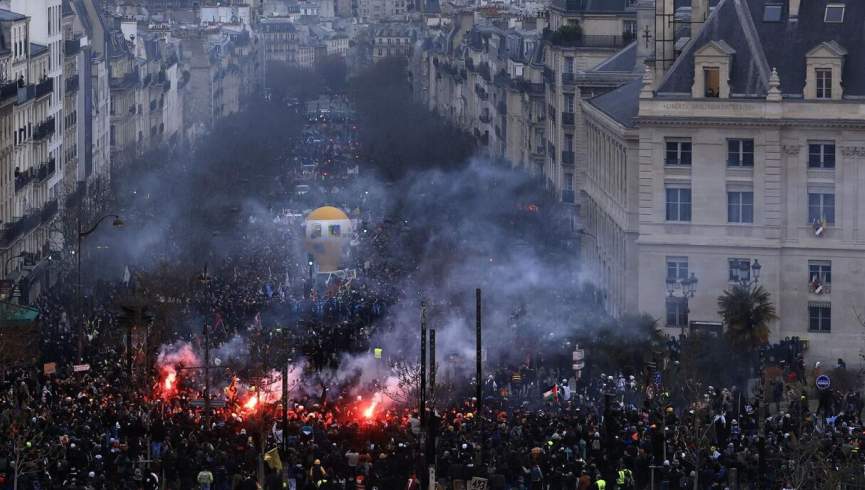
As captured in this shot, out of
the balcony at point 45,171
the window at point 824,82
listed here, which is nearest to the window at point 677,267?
the window at point 824,82

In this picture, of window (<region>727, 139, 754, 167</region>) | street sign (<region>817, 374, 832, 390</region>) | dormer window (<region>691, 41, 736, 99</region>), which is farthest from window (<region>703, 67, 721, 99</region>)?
A: street sign (<region>817, 374, 832, 390</region>)

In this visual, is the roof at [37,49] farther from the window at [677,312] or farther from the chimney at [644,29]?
the window at [677,312]

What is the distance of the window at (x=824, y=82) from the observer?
81.1 m

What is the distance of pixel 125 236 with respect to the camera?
111 metres

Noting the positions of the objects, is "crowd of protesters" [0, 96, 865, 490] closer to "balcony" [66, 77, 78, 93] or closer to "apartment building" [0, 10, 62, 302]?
"apartment building" [0, 10, 62, 302]

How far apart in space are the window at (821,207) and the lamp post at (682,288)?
3751 millimetres

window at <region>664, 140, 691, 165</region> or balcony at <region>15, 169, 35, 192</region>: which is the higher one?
window at <region>664, 140, 691, 165</region>

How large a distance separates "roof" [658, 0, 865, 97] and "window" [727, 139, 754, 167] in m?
1.42

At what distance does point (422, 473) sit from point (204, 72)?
5627 inches

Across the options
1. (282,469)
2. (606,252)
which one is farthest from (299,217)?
(282,469)

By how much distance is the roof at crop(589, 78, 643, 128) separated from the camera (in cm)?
8965

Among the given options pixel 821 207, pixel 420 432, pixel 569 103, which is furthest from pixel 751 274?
pixel 569 103

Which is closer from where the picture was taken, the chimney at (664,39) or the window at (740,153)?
the window at (740,153)

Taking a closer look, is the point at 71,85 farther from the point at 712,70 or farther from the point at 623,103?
the point at 712,70
